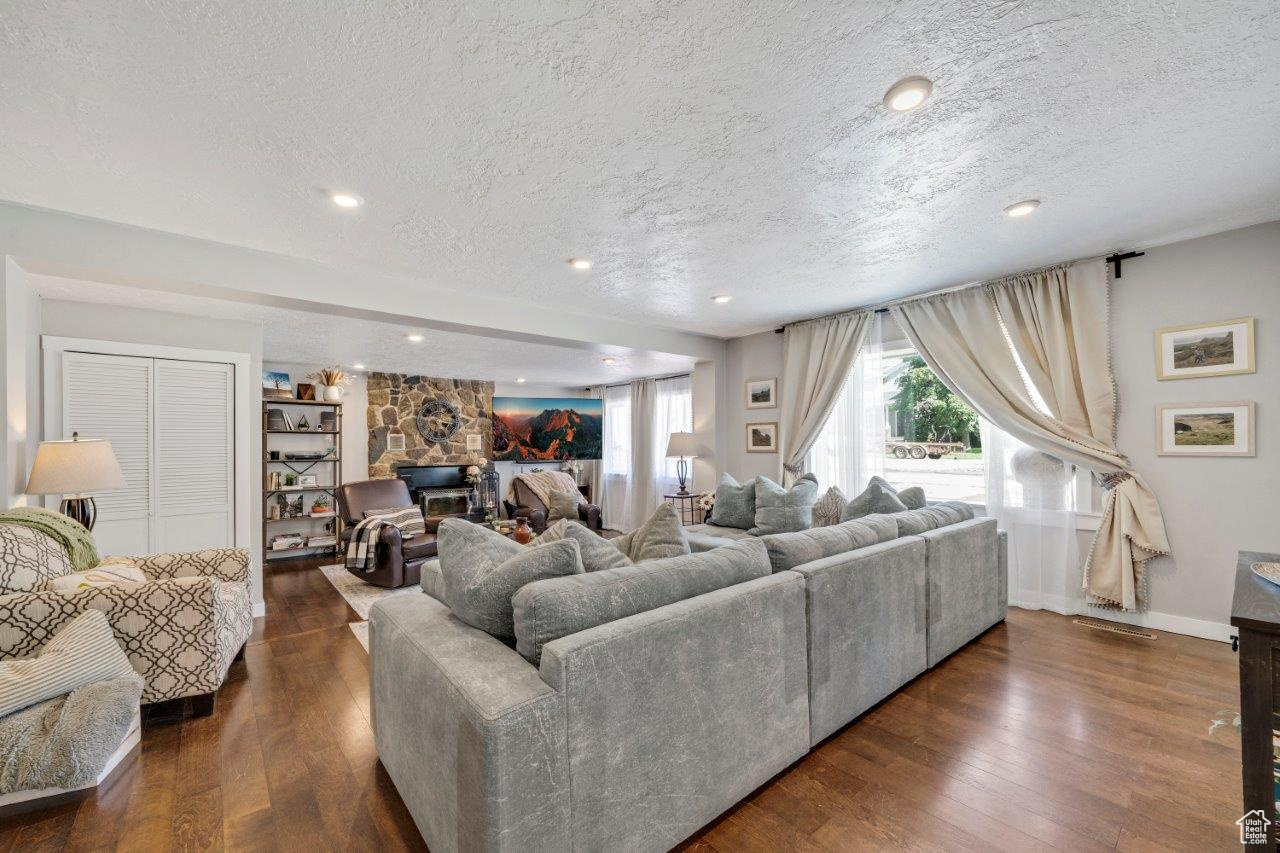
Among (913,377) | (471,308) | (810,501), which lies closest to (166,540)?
(471,308)

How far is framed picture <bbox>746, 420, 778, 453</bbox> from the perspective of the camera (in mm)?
5262

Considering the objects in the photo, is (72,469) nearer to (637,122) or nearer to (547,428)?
(637,122)

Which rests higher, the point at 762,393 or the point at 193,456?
the point at 762,393

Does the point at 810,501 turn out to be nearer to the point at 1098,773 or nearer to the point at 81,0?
the point at 1098,773

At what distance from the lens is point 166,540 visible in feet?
12.1

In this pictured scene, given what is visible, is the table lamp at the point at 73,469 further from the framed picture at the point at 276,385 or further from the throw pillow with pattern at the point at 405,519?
the framed picture at the point at 276,385

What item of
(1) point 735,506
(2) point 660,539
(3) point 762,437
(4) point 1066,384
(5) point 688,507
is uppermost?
(4) point 1066,384

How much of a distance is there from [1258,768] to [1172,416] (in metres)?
2.89

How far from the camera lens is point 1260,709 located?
1.11 m

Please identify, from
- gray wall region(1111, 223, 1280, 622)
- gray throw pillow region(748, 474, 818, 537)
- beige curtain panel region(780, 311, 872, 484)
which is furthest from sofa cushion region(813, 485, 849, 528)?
gray wall region(1111, 223, 1280, 622)

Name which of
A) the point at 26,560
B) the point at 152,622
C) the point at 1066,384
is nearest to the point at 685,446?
the point at 1066,384

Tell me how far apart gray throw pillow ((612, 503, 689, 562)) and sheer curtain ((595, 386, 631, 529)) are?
18.5ft

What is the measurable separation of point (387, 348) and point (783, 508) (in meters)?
4.21

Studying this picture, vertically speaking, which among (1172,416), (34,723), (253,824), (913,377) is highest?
(913,377)
